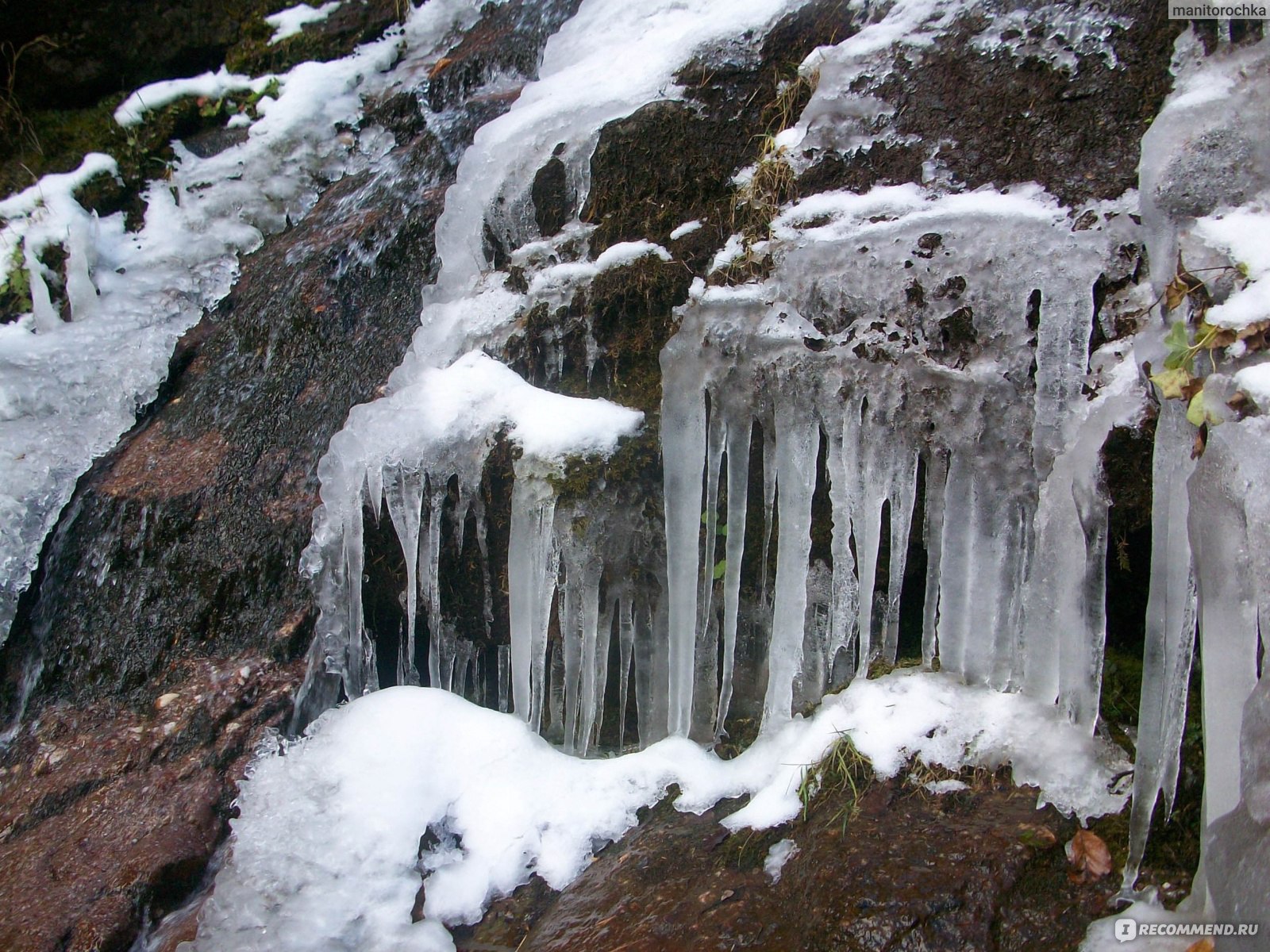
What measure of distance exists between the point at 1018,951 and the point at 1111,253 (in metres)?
1.86

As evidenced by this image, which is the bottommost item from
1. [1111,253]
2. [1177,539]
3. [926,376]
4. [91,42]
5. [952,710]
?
[952,710]

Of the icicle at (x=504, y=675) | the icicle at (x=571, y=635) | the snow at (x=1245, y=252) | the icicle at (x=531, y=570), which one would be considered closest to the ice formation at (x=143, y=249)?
the icicle at (x=504, y=675)

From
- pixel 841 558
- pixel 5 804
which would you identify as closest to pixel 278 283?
pixel 5 804

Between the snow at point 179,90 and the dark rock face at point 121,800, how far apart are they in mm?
4165

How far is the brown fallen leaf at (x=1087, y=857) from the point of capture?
2201mm

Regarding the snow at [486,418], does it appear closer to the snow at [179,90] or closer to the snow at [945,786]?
the snow at [945,786]

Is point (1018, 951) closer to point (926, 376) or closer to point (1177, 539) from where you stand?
point (1177, 539)

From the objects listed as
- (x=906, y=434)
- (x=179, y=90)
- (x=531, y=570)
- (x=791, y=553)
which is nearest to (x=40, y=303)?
(x=179, y=90)

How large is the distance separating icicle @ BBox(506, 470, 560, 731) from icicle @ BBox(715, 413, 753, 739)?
2.07 feet

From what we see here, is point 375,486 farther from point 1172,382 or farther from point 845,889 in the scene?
point 1172,382

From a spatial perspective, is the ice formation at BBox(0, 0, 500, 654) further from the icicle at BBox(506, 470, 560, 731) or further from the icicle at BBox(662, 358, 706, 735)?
the icicle at BBox(662, 358, 706, 735)

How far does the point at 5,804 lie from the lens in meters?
3.57

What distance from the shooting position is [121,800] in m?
3.44

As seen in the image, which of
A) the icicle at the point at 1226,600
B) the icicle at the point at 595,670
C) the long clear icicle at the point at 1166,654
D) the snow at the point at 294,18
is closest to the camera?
the icicle at the point at 1226,600
